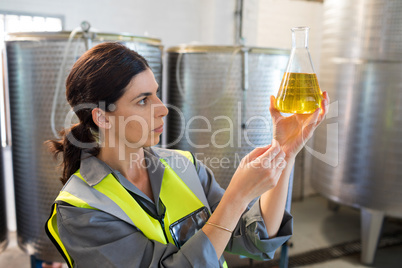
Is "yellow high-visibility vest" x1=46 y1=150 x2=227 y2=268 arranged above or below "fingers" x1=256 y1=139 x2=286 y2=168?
below

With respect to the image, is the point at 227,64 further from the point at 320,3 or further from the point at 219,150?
the point at 320,3

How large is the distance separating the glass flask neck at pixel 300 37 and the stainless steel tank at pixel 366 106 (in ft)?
4.54

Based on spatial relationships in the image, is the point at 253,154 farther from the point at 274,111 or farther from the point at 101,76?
the point at 101,76

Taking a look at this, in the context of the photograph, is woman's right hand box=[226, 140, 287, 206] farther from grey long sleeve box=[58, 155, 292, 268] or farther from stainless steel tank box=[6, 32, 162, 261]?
stainless steel tank box=[6, 32, 162, 261]

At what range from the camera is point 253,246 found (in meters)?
1.12

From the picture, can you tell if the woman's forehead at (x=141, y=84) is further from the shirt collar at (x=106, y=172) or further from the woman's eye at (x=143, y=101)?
the shirt collar at (x=106, y=172)

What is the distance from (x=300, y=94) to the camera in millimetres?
948

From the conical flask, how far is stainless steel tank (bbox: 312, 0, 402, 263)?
1398 mm

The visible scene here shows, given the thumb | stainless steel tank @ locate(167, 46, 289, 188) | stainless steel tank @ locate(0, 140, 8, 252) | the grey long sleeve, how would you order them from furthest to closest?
stainless steel tank @ locate(0, 140, 8, 252) < stainless steel tank @ locate(167, 46, 289, 188) < the thumb < the grey long sleeve

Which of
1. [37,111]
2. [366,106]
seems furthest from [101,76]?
[366,106]

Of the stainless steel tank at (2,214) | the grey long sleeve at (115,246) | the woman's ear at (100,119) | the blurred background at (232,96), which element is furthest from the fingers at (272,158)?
the stainless steel tank at (2,214)


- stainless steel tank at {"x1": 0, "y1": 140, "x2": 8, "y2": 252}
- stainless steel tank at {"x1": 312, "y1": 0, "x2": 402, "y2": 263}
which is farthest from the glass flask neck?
stainless steel tank at {"x1": 0, "y1": 140, "x2": 8, "y2": 252}

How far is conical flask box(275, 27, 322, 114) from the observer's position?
3.11 ft

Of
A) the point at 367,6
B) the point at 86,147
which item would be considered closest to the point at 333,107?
the point at 367,6
